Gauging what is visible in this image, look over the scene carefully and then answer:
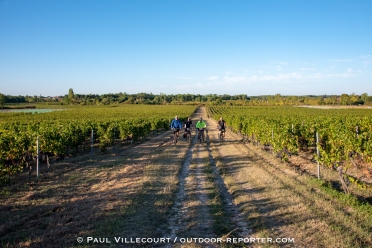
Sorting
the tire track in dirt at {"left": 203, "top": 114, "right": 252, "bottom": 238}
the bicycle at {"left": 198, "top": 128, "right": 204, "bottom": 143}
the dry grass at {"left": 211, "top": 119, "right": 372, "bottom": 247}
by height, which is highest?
the bicycle at {"left": 198, "top": 128, "right": 204, "bottom": 143}

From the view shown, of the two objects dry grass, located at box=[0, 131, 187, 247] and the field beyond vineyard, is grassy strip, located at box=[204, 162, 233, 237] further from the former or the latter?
dry grass, located at box=[0, 131, 187, 247]

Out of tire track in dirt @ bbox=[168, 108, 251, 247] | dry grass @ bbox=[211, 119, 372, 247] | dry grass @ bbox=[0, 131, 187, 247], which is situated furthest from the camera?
tire track in dirt @ bbox=[168, 108, 251, 247]

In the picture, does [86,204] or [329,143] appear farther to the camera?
[329,143]

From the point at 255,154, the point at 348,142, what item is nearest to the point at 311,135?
the point at 255,154

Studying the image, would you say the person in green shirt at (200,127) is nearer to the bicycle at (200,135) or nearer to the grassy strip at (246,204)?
the bicycle at (200,135)

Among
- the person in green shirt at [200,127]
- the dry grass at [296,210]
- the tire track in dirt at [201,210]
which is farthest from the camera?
the person in green shirt at [200,127]

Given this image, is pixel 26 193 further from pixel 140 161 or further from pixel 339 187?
pixel 339 187

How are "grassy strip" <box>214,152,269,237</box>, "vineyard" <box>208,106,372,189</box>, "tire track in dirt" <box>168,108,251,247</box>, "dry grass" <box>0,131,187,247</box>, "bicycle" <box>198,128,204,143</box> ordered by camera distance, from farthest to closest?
"bicycle" <box>198,128,204,143</box> < "vineyard" <box>208,106,372,189</box> < "grassy strip" <box>214,152,269,237</box> < "tire track in dirt" <box>168,108,251,247</box> < "dry grass" <box>0,131,187,247</box>

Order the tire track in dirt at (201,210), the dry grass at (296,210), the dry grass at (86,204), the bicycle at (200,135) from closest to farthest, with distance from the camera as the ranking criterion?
the dry grass at (296,210), the dry grass at (86,204), the tire track in dirt at (201,210), the bicycle at (200,135)

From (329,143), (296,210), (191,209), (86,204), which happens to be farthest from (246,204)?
(329,143)

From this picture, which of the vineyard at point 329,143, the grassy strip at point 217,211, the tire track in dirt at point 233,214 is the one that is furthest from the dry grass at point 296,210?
the vineyard at point 329,143

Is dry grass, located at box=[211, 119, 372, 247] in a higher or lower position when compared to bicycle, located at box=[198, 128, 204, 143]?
lower

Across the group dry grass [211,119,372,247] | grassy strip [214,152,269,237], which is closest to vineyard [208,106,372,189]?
dry grass [211,119,372,247]

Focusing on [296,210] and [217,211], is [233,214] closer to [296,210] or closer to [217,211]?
[217,211]
